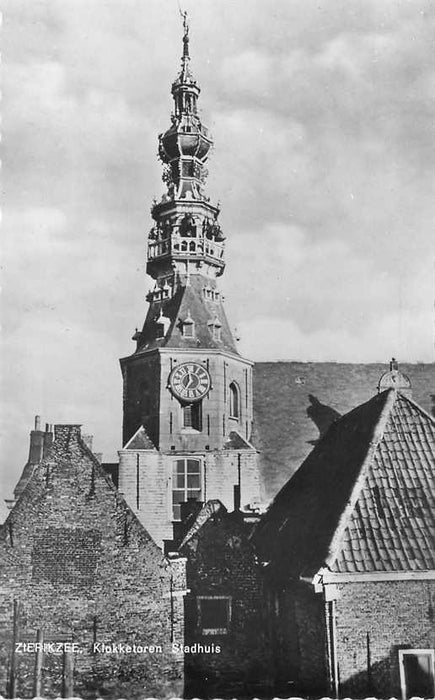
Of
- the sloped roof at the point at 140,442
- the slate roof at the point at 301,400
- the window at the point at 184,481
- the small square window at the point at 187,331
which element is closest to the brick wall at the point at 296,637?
the window at the point at 184,481

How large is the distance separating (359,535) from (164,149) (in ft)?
88.4

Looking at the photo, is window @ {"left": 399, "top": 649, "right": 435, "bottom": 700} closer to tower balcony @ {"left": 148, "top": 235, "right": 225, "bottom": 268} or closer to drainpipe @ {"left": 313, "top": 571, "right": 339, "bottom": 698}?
drainpipe @ {"left": 313, "top": 571, "right": 339, "bottom": 698}

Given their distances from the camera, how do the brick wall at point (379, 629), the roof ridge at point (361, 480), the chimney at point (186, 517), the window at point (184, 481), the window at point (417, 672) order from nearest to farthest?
1. the window at point (417, 672)
2. the brick wall at point (379, 629)
3. the roof ridge at point (361, 480)
4. the chimney at point (186, 517)
5. the window at point (184, 481)

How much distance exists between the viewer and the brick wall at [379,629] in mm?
12992

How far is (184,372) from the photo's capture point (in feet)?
108

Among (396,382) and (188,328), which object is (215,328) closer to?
(188,328)

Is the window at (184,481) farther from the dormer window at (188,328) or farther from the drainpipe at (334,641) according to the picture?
the drainpipe at (334,641)

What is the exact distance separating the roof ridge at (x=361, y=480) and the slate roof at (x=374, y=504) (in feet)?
0.06

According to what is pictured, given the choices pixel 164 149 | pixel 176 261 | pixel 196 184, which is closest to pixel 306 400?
pixel 176 261

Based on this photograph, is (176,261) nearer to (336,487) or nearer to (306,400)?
(306,400)

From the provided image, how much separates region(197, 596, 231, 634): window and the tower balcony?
21.1m

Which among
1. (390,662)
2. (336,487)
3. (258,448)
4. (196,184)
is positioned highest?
(196,184)

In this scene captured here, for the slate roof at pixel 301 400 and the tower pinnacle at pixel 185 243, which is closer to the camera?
the slate roof at pixel 301 400

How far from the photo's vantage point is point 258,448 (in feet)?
110
